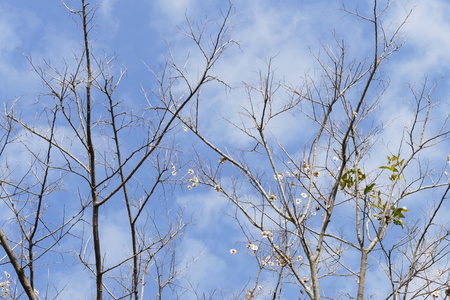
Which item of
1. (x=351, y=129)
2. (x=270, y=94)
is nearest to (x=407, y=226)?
(x=351, y=129)

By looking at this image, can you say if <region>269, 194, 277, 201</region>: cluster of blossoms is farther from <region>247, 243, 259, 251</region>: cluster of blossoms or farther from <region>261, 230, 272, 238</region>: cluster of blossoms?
<region>247, 243, 259, 251</region>: cluster of blossoms

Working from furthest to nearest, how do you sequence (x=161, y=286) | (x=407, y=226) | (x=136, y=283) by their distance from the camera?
1. (x=407, y=226)
2. (x=161, y=286)
3. (x=136, y=283)

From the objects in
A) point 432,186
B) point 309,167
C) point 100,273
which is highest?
point 309,167

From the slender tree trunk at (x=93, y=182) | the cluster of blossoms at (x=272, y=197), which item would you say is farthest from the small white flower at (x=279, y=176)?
the slender tree trunk at (x=93, y=182)

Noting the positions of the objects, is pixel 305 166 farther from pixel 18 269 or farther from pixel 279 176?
pixel 18 269

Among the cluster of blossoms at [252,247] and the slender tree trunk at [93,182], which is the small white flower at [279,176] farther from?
the slender tree trunk at [93,182]

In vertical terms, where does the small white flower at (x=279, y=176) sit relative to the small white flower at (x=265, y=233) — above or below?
above

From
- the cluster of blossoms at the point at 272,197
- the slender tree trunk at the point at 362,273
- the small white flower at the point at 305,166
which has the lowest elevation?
the slender tree trunk at the point at 362,273

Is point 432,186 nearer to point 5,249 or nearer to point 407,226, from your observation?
point 407,226

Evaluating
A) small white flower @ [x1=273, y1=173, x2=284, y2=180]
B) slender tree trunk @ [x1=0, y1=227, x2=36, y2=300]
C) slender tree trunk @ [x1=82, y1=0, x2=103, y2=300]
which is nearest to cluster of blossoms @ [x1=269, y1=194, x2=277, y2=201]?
small white flower @ [x1=273, y1=173, x2=284, y2=180]

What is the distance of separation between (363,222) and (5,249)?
4043 millimetres

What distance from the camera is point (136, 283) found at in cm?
508

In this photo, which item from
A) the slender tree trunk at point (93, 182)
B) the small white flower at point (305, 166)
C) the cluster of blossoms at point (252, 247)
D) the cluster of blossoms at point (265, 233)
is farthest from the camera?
the small white flower at point (305, 166)

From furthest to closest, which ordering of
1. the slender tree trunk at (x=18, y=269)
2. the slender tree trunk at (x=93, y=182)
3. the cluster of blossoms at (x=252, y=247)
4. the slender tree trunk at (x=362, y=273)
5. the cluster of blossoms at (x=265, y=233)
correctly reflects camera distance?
the cluster of blossoms at (x=252, y=247) < the cluster of blossoms at (x=265, y=233) < the slender tree trunk at (x=362, y=273) < the slender tree trunk at (x=93, y=182) < the slender tree trunk at (x=18, y=269)
